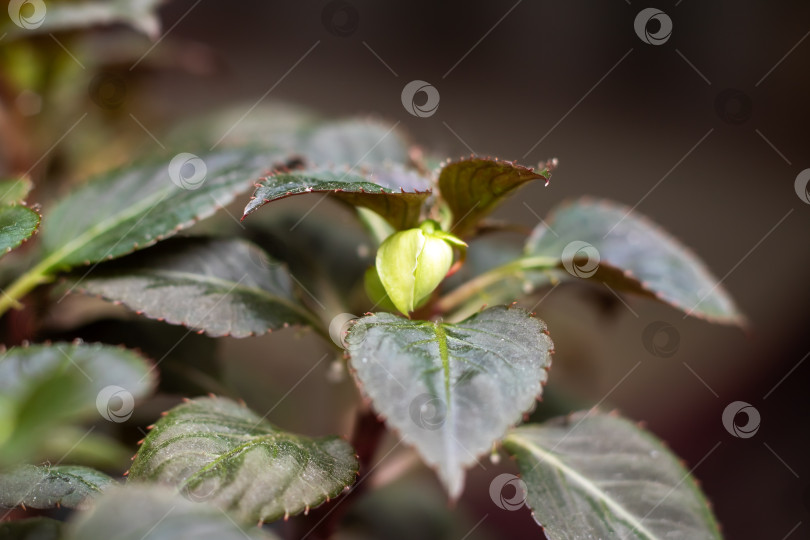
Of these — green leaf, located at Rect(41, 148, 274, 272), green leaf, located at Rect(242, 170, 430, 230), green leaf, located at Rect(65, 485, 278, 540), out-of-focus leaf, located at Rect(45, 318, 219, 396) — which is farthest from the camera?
out-of-focus leaf, located at Rect(45, 318, 219, 396)

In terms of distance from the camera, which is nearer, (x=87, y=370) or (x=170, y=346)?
(x=87, y=370)

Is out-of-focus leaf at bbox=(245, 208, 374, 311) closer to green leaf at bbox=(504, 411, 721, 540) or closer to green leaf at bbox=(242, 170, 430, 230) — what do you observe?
green leaf at bbox=(242, 170, 430, 230)

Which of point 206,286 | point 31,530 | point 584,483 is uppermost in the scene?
point 584,483

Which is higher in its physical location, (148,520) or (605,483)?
(605,483)

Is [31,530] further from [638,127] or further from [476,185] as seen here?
[638,127]

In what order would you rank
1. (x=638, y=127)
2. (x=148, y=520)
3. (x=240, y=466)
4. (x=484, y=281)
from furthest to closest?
(x=638, y=127) < (x=484, y=281) < (x=240, y=466) < (x=148, y=520)

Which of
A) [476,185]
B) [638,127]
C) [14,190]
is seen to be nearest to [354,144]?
[476,185]

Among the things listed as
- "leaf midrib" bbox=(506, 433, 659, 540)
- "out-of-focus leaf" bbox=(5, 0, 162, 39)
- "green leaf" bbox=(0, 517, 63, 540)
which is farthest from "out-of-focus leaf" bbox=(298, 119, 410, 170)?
"green leaf" bbox=(0, 517, 63, 540)

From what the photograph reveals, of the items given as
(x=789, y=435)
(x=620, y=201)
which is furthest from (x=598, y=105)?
(x=789, y=435)

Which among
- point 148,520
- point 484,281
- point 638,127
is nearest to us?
point 148,520
